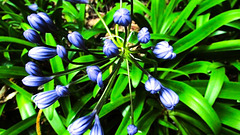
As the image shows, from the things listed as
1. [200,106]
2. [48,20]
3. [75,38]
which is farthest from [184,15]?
[48,20]

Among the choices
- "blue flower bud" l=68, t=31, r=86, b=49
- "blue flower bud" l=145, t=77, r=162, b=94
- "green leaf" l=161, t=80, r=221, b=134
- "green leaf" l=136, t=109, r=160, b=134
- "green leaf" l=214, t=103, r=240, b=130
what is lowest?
"green leaf" l=136, t=109, r=160, b=134

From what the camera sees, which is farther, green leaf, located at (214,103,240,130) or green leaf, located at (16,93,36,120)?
green leaf, located at (16,93,36,120)

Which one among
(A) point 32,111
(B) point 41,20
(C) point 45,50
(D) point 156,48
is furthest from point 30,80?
(D) point 156,48

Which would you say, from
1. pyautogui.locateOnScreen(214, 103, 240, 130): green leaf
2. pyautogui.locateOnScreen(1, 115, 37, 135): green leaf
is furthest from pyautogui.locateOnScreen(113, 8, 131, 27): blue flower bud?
pyautogui.locateOnScreen(1, 115, 37, 135): green leaf

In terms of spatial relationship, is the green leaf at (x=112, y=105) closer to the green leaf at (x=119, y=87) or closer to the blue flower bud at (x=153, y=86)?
the green leaf at (x=119, y=87)

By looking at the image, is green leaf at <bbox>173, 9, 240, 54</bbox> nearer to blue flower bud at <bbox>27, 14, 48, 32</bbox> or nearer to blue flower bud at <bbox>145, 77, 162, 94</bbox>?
blue flower bud at <bbox>145, 77, 162, 94</bbox>

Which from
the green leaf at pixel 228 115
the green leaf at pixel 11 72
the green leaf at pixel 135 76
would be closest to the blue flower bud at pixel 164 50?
the green leaf at pixel 135 76

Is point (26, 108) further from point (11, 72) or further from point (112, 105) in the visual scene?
point (112, 105)

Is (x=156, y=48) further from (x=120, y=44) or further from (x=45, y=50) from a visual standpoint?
(x=45, y=50)
